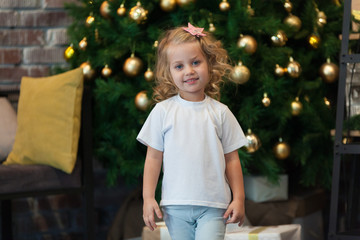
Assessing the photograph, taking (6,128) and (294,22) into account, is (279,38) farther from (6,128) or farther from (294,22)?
(6,128)

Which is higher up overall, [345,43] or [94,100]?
[345,43]

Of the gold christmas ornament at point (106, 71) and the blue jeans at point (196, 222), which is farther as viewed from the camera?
the gold christmas ornament at point (106, 71)

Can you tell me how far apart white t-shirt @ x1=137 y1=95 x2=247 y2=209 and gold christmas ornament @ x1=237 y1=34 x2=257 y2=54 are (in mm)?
593

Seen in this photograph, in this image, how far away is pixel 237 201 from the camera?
1.10 metres

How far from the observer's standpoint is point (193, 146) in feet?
3.52

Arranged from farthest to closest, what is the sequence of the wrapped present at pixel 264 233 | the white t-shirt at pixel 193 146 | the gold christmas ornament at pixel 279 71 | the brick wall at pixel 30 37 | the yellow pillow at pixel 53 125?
1. the brick wall at pixel 30 37
2. the gold christmas ornament at pixel 279 71
3. the yellow pillow at pixel 53 125
4. the wrapped present at pixel 264 233
5. the white t-shirt at pixel 193 146

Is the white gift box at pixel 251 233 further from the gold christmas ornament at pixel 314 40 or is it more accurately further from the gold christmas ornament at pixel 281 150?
the gold christmas ornament at pixel 314 40

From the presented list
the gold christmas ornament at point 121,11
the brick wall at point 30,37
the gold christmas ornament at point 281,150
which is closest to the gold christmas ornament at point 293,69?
the gold christmas ornament at point 281,150

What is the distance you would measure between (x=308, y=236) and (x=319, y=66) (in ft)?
2.19

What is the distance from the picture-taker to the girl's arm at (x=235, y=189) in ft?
3.59

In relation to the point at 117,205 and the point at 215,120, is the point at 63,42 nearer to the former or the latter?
the point at 117,205

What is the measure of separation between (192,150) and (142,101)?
2.22 feet

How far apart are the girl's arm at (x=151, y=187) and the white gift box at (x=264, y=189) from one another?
77cm

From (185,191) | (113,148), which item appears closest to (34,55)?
(113,148)
